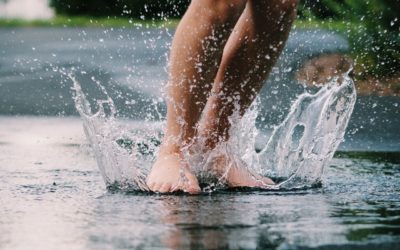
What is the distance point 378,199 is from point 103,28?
504 inches

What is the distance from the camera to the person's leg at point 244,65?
451cm

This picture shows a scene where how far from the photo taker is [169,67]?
4.48m

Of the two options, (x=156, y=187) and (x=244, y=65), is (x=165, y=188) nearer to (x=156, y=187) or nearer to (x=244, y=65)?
(x=156, y=187)

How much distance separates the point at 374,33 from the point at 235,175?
15.8 feet

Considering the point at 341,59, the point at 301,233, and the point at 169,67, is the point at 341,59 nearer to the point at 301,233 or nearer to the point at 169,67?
the point at 169,67

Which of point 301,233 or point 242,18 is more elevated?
point 242,18

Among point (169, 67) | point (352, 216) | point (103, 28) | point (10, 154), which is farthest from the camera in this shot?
point (103, 28)

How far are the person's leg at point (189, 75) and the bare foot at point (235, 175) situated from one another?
0.16 metres

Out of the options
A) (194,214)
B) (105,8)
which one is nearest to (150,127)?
(194,214)

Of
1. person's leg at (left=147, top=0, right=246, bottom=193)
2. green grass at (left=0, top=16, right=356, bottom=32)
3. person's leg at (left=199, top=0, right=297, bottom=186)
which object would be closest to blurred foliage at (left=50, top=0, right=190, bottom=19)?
green grass at (left=0, top=16, right=356, bottom=32)

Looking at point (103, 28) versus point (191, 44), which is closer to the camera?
point (191, 44)

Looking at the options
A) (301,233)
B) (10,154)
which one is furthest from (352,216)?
(10,154)

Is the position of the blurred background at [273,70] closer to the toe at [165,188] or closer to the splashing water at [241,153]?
the splashing water at [241,153]

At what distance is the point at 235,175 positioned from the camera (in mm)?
4582
